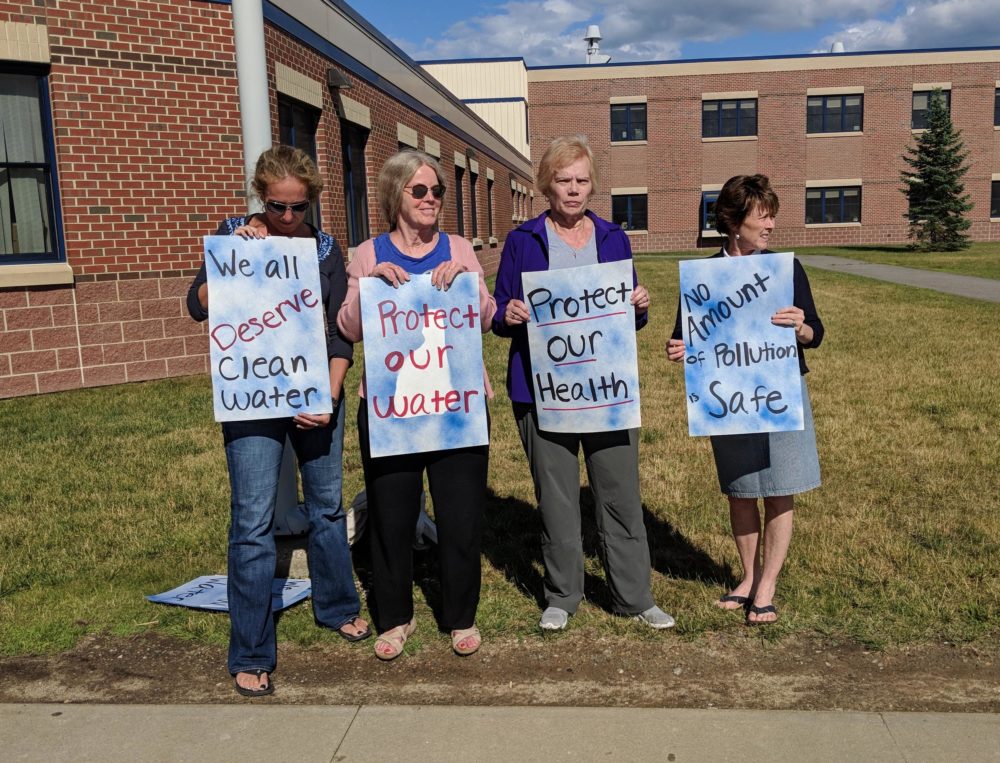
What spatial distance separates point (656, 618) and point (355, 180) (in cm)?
1196

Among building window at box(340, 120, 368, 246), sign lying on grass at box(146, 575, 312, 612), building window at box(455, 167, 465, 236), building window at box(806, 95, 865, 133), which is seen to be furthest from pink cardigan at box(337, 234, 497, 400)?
building window at box(806, 95, 865, 133)

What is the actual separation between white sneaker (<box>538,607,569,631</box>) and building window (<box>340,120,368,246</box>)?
10605 millimetres

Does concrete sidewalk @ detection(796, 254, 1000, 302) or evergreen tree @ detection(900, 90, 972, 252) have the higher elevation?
evergreen tree @ detection(900, 90, 972, 252)

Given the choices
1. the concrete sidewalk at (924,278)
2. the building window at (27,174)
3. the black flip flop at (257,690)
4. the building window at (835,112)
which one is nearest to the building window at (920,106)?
the building window at (835,112)

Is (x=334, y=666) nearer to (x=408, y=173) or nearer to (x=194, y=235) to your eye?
(x=408, y=173)

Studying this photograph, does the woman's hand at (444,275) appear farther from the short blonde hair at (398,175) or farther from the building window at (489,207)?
the building window at (489,207)

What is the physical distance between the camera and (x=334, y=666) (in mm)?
3633

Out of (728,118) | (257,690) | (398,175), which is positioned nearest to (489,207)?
(728,118)

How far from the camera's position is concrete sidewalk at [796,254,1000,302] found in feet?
57.3

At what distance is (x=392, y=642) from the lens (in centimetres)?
366

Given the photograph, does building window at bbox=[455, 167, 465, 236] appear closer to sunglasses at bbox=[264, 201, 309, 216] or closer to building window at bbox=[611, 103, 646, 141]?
building window at bbox=[611, 103, 646, 141]

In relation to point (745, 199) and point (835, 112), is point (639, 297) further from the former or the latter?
point (835, 112)

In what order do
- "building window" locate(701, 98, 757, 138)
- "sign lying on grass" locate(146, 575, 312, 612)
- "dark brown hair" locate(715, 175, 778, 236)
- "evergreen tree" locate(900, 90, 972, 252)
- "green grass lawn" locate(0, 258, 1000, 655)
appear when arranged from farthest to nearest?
"building window" locate(701, 98, 757, 138)
"evergreen tree" locate(900, 90, 972, 252)
"sign lying on grass" locate(146, 575, 312, 612)
"green grass lawn" locate(0, 258, 1000, 655)
"dark brown hair" locate(715, 175, 778, 236)

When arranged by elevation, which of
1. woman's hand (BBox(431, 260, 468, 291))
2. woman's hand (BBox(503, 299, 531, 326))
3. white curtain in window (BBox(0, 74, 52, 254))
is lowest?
woman's hand (BBox(503, 299, 531, 326))
